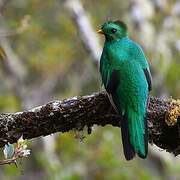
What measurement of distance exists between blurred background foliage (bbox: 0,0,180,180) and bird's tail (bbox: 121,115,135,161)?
1.07 feet

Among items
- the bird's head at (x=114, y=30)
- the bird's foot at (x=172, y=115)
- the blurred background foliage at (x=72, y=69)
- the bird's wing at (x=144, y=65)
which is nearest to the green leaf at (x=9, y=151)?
the blurred background foliage at (x=72, y=69)

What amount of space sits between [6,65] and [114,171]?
Result: 293 cm

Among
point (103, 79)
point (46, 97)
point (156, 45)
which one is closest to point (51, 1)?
point (46, 97)

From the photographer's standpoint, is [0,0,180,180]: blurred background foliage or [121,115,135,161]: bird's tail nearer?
[121,115,135,161]: bird's tail

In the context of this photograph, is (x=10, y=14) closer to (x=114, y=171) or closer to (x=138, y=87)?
(x=114, y=171)

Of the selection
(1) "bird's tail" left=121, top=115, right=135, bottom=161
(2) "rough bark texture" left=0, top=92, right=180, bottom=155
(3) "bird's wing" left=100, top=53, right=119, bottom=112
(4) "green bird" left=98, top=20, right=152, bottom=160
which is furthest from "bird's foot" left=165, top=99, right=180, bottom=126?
(3) "bird's wing" left=100, top=53, right=119, bottom=112

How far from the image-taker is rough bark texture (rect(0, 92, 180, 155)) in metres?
4.08

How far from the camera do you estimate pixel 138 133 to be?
408cm

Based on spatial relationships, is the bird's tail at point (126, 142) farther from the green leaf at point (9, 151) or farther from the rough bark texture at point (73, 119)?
the green leaf at point (9, 151)

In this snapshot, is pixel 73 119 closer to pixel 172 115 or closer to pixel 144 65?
pixel 172 115

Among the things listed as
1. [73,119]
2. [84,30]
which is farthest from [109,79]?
[84,30]

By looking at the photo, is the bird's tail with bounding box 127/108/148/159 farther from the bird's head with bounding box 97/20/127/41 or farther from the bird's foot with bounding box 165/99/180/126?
the bird's head with bounding box 97/20/127/41

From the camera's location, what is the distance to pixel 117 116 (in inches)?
168

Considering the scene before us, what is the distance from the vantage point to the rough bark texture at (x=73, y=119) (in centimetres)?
408
